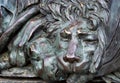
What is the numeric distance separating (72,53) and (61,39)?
0.48ft

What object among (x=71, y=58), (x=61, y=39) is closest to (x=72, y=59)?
(x=71, y=58)

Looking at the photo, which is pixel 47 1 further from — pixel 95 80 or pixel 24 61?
pixel 95 80

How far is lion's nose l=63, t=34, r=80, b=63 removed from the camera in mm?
2738

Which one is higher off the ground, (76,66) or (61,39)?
(61,39)

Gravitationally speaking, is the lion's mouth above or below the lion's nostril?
below

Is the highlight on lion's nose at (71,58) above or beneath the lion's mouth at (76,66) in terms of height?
above

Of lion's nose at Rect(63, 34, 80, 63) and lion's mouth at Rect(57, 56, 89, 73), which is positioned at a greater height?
lion's nose at Rect(63, 34, 80, 63)

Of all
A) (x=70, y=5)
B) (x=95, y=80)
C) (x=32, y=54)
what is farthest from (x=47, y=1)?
(x=95, y=80)

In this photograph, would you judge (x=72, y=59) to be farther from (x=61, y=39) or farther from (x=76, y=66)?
(x=61, y=39)

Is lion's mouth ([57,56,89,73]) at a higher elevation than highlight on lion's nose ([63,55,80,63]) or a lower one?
lower

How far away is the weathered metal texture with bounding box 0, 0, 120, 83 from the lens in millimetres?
2785

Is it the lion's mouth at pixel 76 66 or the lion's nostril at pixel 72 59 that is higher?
the lion's nostril at pixel 72 59

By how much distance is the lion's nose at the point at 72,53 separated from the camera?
2738 mm

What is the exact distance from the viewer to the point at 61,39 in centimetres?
287
